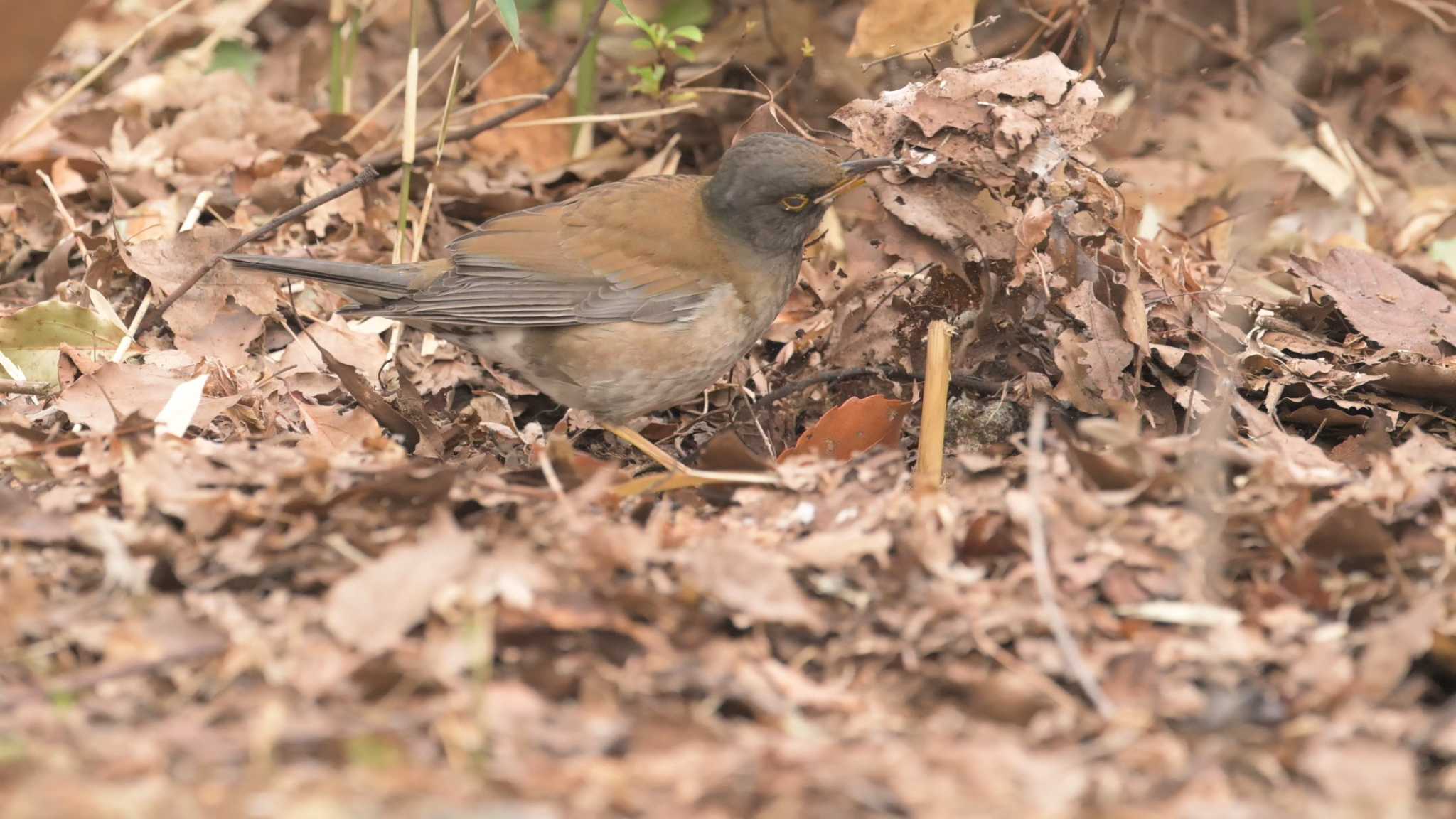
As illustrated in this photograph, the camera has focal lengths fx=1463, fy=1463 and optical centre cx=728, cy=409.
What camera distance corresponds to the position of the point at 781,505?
3.85 m

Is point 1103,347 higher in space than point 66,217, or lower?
higher

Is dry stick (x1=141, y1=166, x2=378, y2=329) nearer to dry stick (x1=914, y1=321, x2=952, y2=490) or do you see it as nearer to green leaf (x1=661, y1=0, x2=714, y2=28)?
green leaf (x1=661, y1=0, x2=714, y2=28)

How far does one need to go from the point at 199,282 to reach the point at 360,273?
91 centimetres

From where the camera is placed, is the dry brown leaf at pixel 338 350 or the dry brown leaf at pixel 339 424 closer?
the dry brown leaf at pixel 339 424

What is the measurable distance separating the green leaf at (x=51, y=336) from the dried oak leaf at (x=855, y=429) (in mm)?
2438

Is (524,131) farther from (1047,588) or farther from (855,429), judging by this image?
(1047,588)

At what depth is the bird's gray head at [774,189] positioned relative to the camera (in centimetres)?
482

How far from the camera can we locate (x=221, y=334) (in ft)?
17.9

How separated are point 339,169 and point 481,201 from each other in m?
Result: 0.62

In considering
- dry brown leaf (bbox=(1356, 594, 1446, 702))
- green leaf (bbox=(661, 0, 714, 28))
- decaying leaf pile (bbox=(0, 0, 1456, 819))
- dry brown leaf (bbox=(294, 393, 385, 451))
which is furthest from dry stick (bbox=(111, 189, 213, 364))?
dry brown leaf (bbox=(1356, 594, 1446, 702))

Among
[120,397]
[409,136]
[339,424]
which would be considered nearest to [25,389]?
[120,397]

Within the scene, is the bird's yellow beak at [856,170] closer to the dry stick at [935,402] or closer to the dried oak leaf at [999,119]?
the dried oak leaf at [999,119]

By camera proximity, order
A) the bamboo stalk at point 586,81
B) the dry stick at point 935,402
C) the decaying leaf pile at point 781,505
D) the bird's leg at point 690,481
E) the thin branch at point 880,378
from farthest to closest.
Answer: the bamboo stalk at point 586,81, the thin branch at point 880,378, the dry stick at point 935,402, the bird's leg at point 690,481, the decaying leaf pile at point 781,505

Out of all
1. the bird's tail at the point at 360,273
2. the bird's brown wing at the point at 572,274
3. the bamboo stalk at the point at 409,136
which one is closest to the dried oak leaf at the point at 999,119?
the bird's brown wing at the point at 572,274
